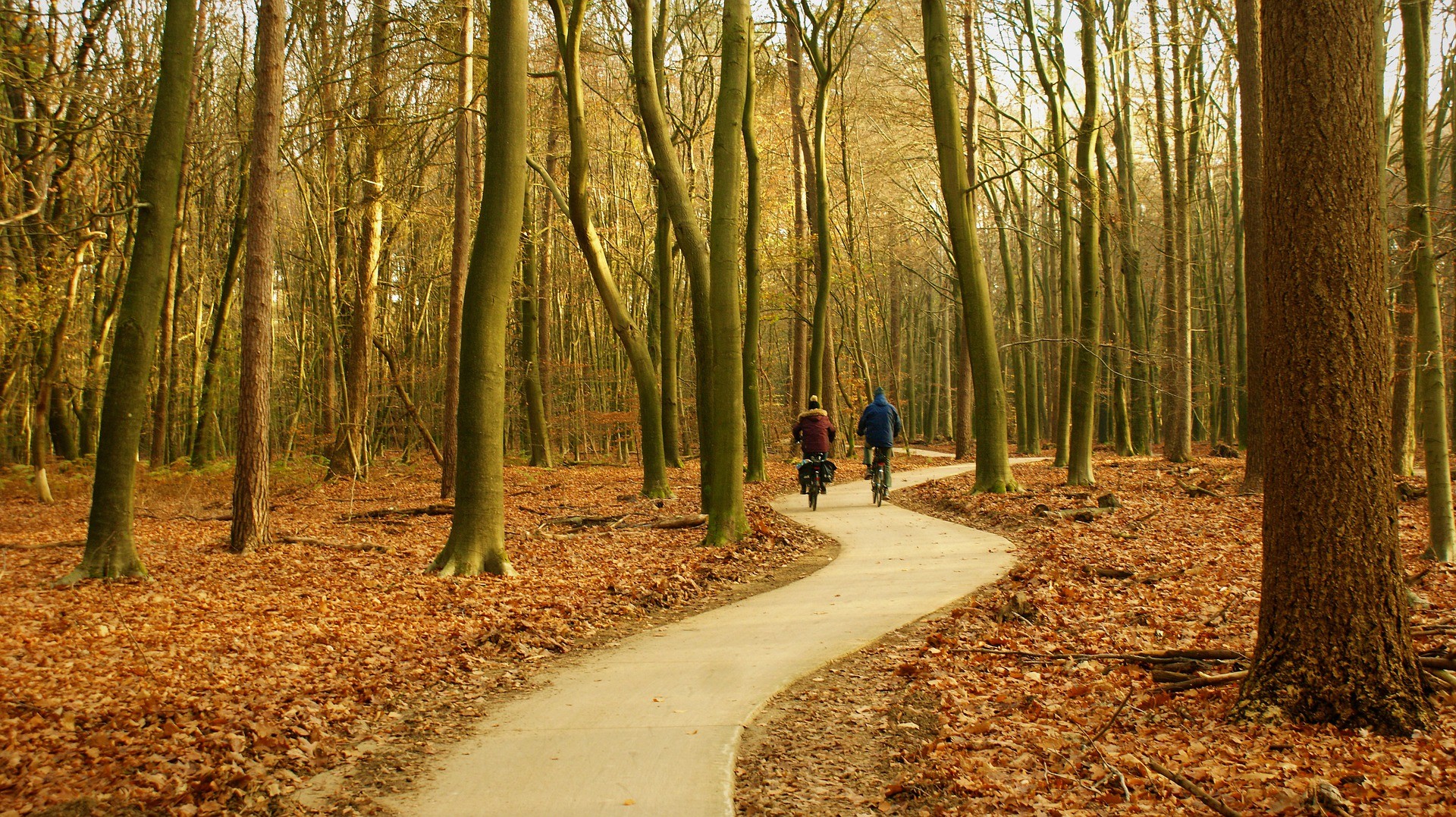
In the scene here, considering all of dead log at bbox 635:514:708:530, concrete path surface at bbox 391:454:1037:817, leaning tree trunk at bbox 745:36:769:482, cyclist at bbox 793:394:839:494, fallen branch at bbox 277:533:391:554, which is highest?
leaning tree trunk at bbox 745:36:769:482

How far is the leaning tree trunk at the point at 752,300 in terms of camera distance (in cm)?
1581

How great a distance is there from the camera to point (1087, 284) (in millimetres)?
17828

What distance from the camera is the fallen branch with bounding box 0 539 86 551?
457 inches

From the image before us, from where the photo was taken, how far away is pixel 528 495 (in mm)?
18859

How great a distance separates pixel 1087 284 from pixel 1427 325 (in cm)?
1000

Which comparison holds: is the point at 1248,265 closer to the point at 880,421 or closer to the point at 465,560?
the point at 880,421

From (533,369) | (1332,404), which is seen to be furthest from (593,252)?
(1332,404)

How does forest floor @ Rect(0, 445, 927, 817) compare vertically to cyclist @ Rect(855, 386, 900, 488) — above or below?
below

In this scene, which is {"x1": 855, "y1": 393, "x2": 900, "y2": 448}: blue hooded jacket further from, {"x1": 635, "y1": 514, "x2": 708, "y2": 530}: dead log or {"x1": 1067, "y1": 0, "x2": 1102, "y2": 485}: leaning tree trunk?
{"x1": 635, "y1": 514, "x2": 708, "y2": 530}: dead log

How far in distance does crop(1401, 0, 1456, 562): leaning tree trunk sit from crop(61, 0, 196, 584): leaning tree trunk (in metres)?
12.1

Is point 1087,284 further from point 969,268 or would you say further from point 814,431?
point 814,431

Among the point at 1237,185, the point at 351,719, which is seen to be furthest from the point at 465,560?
the point at 1237,185

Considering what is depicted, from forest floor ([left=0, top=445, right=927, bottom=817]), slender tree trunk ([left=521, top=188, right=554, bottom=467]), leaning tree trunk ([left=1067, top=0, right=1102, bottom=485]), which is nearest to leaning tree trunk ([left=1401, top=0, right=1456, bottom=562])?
forest floor ([left=0, top=445, right=927, bottom=817])

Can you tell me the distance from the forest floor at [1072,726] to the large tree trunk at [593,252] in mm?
9369
